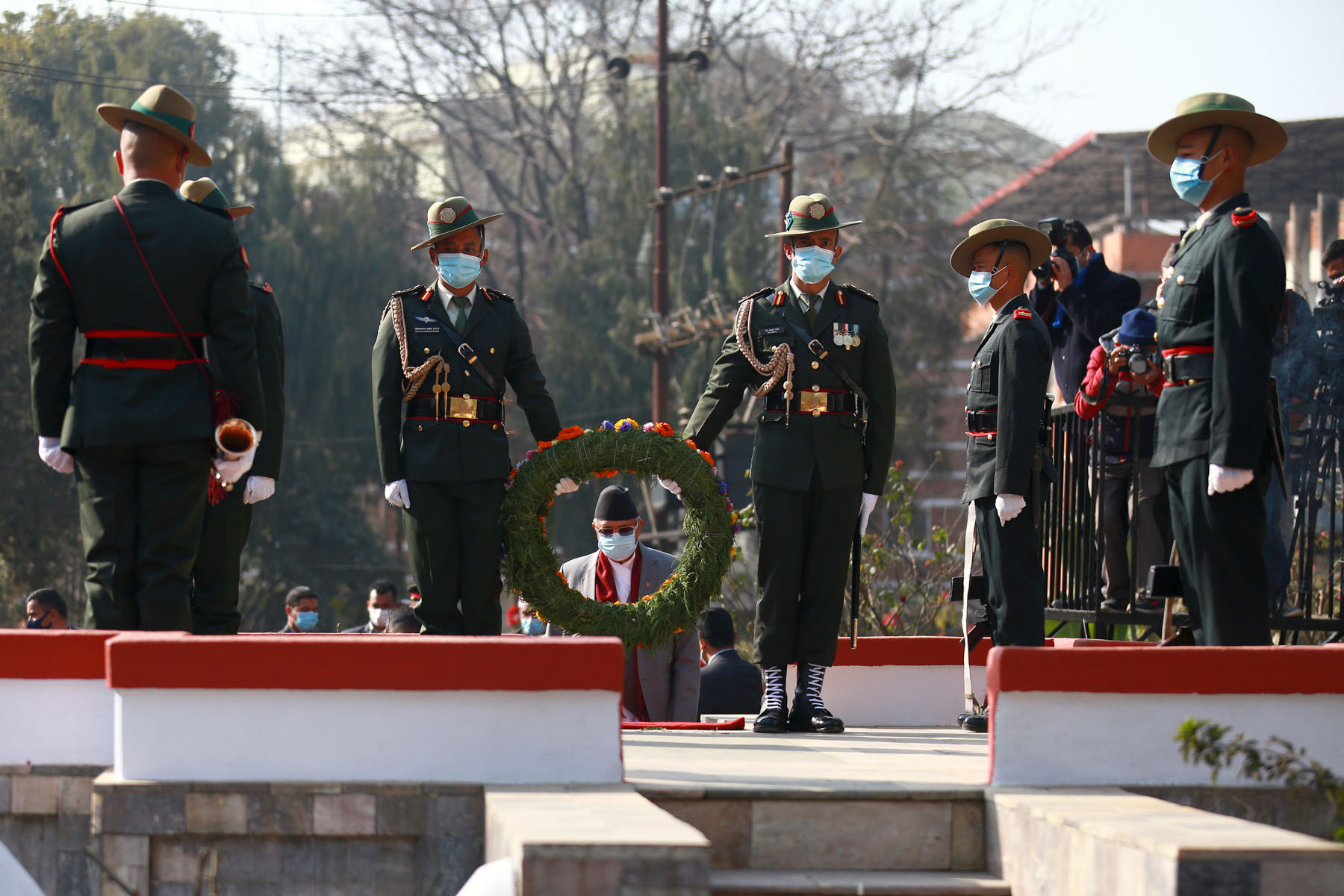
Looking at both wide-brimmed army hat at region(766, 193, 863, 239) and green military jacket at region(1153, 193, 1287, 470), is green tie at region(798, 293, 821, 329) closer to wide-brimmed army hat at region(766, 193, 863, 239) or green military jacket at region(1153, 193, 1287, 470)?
wide-brimmed army hat at region(766, 193, 863, 239)

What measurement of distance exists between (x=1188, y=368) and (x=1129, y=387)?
236cm

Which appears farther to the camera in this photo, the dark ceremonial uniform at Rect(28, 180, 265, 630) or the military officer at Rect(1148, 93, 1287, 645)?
the dark ceremonial uniform at Rect(28, 180, 265, 630)

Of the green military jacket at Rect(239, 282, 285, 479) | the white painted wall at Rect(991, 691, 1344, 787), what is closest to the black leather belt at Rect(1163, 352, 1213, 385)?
the white painted wall at Rect(991, 691, 1344, 787)

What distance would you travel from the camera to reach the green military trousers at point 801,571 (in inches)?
271

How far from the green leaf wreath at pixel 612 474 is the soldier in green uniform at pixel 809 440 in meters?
0.15

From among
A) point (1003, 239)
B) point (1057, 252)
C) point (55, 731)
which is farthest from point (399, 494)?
point (1057, 252)

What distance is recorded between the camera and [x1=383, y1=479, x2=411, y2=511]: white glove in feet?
22.4

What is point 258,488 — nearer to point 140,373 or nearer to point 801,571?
point 140,373

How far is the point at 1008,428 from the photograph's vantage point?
6.94 metres

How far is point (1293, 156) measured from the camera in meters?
32.0

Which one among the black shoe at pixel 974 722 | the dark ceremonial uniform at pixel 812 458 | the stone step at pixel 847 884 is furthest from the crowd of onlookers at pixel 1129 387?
the stone step at pixel 847 884

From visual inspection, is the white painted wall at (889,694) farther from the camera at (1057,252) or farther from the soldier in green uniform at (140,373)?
the soldier in green uniform at (140,373)

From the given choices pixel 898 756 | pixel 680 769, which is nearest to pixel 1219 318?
pixel 898 756

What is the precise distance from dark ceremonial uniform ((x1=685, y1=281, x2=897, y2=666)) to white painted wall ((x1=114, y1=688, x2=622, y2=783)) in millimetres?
1897
